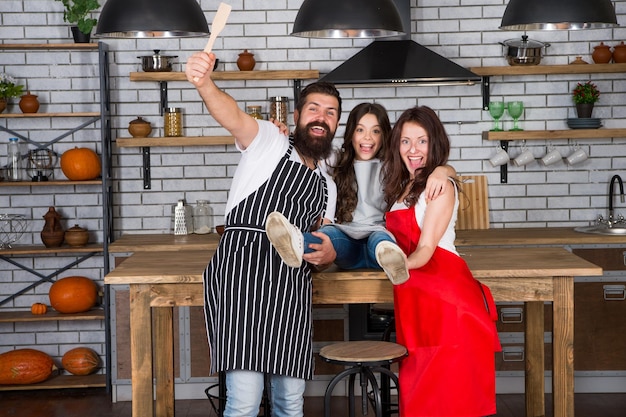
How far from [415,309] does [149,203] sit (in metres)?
3.05

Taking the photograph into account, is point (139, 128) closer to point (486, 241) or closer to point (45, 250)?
point (45, 250)

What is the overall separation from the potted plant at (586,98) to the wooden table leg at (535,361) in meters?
2.09

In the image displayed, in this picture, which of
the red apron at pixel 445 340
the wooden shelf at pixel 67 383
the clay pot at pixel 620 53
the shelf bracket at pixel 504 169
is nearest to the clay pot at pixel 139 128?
the wooden shelf at pixel 67 383

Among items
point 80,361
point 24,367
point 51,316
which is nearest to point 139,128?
point 51,316

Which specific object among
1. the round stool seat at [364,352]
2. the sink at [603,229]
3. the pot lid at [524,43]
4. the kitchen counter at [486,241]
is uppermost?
the pot lid at [524,43]

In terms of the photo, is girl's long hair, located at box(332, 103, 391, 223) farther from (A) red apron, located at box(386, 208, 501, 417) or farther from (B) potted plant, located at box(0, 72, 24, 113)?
(B) potted plant, located at box(0, 72, 24, 113)

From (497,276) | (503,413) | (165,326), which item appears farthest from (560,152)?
(165,326)

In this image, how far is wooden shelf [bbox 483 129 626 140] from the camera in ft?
19.9

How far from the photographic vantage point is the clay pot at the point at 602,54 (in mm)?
6184

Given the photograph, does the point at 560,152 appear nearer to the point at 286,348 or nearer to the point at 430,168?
the point at 430,168

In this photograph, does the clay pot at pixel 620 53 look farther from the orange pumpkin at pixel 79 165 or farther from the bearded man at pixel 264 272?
the orange pumpkin at pixel 79 165

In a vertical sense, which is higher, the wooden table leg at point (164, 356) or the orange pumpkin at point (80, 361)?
the wooden table leg at point (164, 356)

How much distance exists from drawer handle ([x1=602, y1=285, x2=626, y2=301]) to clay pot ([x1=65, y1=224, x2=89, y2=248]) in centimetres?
340

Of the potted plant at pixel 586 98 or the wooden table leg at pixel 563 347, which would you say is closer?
the wooden table leg at pixel 563 347
